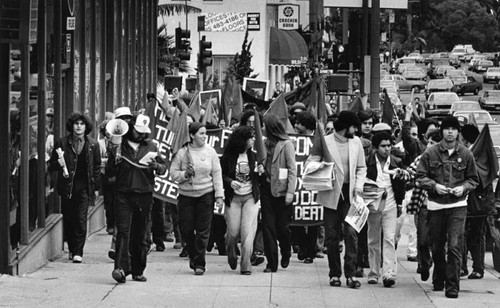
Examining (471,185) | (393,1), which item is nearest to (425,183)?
(471,185)

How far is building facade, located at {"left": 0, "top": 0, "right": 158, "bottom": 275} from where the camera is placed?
13922 mm

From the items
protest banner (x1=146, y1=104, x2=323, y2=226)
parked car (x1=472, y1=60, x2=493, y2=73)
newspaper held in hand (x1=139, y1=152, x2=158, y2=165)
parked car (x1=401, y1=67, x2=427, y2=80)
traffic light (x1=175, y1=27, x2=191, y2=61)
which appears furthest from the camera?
parked car (x1=472, y1=60, x2=493, y2=73)

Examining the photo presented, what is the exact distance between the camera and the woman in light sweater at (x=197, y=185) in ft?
49.0

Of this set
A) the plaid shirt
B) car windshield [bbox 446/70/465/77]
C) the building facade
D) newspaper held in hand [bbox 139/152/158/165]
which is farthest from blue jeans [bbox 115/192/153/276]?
car windshield [bbox 446/70/465/77]

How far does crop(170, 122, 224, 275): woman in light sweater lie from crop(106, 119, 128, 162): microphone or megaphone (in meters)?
1.03

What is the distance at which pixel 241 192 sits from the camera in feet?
49.8

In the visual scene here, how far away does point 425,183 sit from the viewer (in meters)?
13.6

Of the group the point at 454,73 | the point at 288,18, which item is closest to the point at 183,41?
the point at 288,18

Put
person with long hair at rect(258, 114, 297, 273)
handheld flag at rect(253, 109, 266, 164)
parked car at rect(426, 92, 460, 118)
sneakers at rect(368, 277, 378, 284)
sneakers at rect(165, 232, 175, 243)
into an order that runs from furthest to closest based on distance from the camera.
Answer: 1. parked car at rect(426, 92, 460, 118)
2. sneakers at rect(165, 232, 175, 243)
3. handheld flag at rect(253, 109, 266, 164)
4. person with long hair at rect(258, 114, 297, 273)
5. sneakers at rect(368, 277, 378, 284)

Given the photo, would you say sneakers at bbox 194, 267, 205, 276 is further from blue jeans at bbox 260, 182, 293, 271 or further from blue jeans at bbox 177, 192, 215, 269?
blue jeans at bbox 260, 182, 293, 271

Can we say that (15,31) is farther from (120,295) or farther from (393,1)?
(393,1)

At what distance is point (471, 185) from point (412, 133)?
3.96 meters

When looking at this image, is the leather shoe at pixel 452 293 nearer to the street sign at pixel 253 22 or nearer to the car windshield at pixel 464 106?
the street sign at pixel 253 22

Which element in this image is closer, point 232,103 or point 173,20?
point 232,103
